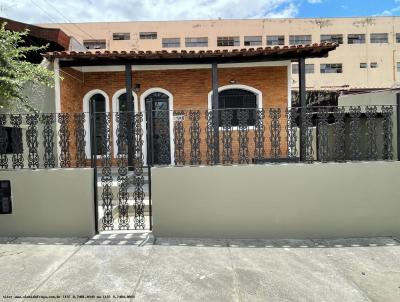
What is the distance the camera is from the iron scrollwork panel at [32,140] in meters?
4.95

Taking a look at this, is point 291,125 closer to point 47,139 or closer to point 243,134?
point 243,134

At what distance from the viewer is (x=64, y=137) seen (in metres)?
5.12

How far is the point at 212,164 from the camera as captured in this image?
4.87 m

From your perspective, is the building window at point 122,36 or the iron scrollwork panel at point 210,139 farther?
the building window at point 122,36

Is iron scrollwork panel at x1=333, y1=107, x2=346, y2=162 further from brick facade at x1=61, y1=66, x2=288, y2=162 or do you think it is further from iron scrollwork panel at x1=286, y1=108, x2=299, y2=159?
brick facade at x1=61, y1=66, x2=288, y2=162

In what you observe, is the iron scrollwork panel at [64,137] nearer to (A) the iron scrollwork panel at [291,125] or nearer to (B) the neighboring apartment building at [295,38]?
(A) the iron scrollwork panel at [291,125]

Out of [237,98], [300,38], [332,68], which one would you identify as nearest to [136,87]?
[237,98]

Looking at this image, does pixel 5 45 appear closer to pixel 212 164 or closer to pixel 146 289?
pixel 212 164

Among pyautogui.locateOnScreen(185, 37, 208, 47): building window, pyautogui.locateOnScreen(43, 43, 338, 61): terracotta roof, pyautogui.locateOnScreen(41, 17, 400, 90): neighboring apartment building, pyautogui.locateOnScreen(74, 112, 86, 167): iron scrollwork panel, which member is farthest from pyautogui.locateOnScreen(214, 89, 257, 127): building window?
pyautogui.locateOnScreen(185, 37, 208, 47): building window

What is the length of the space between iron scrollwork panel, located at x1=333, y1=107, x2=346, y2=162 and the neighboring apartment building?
35630 mm

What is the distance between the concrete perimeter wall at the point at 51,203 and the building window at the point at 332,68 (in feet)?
128

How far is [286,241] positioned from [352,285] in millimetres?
1386

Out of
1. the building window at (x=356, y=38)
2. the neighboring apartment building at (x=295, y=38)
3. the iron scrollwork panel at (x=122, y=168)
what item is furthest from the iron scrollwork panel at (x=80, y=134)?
the building window at (x=356, y=38)

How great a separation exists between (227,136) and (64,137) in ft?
8.77
